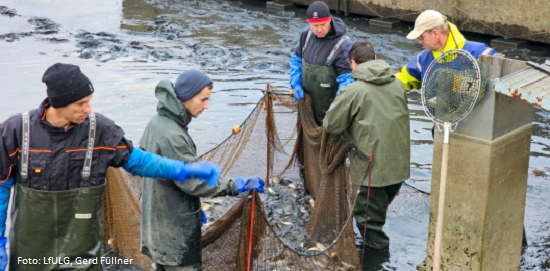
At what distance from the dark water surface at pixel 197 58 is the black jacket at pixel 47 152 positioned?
11.4ft

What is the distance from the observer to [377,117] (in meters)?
5.82

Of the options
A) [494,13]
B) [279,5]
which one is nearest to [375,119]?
[494,13]

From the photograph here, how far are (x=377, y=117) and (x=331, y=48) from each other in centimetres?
158

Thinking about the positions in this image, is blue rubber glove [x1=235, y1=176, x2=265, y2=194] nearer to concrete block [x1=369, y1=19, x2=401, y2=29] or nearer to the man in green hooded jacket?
the man in green hooded jacket

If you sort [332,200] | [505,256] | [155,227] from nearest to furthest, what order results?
[155,227] → [505,256] → [332,200]

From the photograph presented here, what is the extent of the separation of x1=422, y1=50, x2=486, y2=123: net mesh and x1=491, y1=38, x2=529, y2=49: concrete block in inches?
411

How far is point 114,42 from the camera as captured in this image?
16203mm

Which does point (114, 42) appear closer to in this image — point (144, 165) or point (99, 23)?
point (99, 23)

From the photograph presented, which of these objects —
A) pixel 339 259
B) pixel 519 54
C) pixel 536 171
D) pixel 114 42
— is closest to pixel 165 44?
pixel 114 42

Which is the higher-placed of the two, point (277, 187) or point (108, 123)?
point (108, 123)

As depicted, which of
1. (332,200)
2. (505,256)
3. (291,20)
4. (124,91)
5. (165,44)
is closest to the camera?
(505,256)

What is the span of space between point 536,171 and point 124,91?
7.32 metres

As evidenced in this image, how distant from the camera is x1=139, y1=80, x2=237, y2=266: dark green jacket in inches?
175

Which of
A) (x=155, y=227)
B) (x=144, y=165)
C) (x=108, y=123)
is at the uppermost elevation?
(x=108, y=123)
